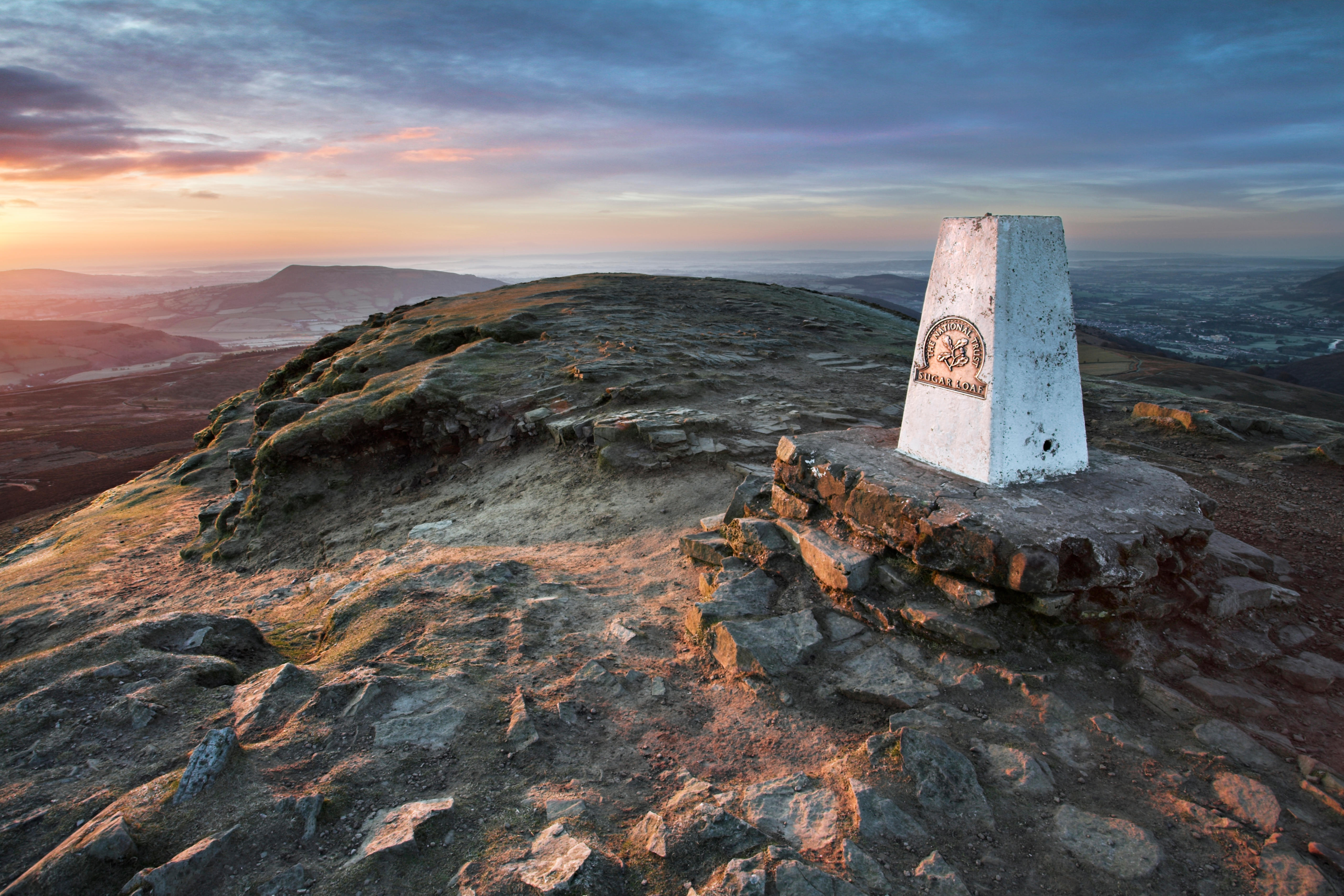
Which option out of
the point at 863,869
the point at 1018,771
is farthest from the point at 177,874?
the point at 1018,771

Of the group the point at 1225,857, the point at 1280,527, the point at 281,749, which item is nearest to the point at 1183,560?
the point at 1225,857

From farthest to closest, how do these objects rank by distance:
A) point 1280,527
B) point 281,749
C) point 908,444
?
1. point 1280,527
2. point 908,444
3. point 281,749

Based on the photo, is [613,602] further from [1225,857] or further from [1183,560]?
[1183,560]

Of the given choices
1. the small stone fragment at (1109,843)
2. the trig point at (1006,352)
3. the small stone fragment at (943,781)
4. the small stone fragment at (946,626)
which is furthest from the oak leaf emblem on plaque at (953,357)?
the small stone fragment at (1109,843)

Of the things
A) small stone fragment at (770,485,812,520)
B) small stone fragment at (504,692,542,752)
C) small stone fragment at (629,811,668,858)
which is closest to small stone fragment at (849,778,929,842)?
small stone fragment at (629,811,668,858)

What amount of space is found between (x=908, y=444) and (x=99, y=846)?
26.1 feet

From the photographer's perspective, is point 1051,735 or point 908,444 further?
point 908,444

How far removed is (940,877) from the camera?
3705 mm

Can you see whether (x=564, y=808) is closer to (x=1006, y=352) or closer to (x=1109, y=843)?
(x=1109, y=843)

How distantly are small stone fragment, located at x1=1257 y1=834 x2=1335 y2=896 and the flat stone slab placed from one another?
2.13m

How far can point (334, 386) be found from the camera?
18.8m

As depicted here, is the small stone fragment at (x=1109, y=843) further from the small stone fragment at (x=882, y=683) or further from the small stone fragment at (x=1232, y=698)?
the small stone fragment at (x=1232, y=698)

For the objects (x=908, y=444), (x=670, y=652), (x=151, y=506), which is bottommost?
(x=151, y=506)

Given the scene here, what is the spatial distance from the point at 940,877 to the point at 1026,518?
3426mm
